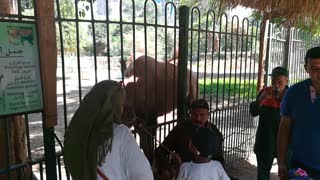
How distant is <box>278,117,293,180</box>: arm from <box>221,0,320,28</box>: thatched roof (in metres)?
1.27

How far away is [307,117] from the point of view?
8.99ft

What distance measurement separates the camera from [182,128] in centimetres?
322

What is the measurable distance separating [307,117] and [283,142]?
0.37 metres

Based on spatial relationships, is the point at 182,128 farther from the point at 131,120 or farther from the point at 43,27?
the point at 43,27

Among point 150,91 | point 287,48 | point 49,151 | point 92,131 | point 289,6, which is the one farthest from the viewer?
point 287,48

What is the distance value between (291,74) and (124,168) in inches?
269

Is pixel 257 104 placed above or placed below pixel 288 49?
below

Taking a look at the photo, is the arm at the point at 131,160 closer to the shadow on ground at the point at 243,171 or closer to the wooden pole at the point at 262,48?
the shadow on ground at the point at 243,171

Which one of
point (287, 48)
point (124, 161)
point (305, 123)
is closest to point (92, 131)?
point (124, 161)

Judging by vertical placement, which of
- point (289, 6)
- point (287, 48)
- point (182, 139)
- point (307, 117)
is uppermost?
point (289, 6)

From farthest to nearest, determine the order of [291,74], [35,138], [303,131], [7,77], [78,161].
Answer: [291,74]
[35,138]
[303,131]
[7,77]
[78,161]

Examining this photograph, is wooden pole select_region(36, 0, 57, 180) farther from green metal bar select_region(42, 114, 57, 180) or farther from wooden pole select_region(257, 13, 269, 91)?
wooden pole select_region(257, 13, 269, 91)

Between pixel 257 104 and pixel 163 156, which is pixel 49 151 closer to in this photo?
pixel 163 156


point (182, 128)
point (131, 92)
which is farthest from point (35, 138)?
point (182, 128)
